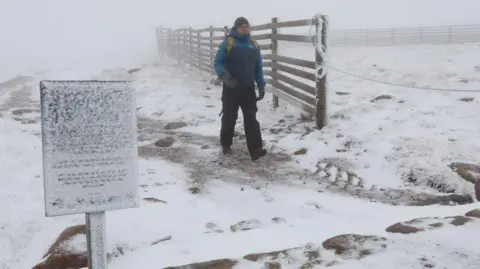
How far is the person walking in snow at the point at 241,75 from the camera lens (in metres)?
6.37

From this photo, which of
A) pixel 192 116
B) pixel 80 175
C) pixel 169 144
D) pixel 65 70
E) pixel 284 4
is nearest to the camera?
pixel 80 175

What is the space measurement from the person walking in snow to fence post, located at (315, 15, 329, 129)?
3.92ft

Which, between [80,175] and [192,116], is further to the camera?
[192,116]

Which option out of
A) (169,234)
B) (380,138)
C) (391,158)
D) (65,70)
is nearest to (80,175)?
(169,234)

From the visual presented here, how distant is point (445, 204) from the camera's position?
192 inches

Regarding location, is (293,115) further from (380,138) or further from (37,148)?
(37,148)

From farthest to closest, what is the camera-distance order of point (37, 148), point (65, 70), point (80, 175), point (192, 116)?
1. point (65, 70)
2. point (192, 116)
3. point (37, 148)
4. point (80, 175)

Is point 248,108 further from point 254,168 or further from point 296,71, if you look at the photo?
point 296,71

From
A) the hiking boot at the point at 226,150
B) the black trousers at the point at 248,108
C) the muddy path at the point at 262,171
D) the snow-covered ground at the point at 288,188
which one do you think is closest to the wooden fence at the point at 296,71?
the snow-covered ground at the point at 288,188

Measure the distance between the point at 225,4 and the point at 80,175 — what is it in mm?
88507

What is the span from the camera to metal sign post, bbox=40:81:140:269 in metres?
2.48

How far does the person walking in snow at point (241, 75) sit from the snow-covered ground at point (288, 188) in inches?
16.0

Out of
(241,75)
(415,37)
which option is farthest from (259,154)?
(415,37)

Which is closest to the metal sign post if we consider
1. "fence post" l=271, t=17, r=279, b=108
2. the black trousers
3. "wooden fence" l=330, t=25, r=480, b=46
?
the black trousers
